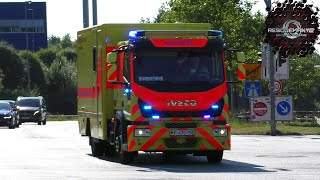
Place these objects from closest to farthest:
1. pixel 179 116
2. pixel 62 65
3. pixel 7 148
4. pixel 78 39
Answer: pixel 179 116, pixel 78 39, pixel 7 148, pixel 62 65

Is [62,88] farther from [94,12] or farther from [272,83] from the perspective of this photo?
[272,83]

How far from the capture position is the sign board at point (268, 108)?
45094 mm

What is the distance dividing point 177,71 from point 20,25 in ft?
394

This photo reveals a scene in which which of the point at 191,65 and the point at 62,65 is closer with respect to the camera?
the point at 191,65

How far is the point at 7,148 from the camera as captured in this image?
105ft

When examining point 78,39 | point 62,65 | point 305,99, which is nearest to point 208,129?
point 78,39

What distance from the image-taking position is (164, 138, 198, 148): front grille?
23.0m

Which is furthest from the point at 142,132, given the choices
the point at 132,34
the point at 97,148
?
the point at 97,148

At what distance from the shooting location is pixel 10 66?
108 m

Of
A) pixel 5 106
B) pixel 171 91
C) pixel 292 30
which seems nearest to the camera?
pixel 171 91

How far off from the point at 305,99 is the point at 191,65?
288 feet

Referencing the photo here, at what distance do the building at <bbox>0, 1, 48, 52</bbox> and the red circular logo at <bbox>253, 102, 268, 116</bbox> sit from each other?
3822 inches

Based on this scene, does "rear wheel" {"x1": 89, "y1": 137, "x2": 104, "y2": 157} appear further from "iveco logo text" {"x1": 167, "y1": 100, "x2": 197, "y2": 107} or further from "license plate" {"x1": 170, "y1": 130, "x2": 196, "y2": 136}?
"iveco logo text" {"x1": 167, "y1": 100, "x2": 197, "y2": 107}

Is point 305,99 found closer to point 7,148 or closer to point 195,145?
point 7,148
